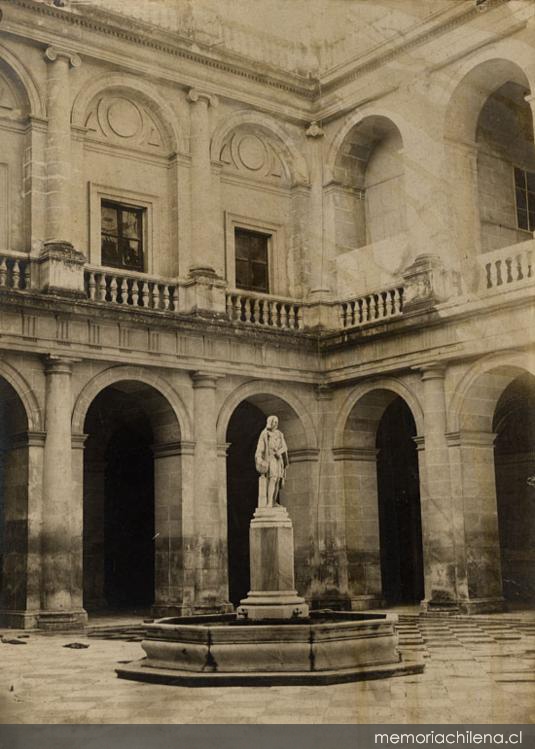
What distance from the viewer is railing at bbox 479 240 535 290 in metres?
16.8

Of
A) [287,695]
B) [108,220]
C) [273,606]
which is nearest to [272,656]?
[287,695]

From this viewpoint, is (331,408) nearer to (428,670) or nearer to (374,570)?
(374,570)

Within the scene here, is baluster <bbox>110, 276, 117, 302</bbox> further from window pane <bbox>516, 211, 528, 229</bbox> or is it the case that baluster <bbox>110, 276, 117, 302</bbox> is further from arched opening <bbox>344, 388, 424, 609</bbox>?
window pane <bbox>516, 211, 528, 229</bbox>

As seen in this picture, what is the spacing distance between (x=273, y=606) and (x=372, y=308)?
845 cm

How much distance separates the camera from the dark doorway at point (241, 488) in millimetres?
21922

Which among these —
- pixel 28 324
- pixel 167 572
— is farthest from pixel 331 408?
pixel 28 324

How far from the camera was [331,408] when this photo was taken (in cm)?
2048

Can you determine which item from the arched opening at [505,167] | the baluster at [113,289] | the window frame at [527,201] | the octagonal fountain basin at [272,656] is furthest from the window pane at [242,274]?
the octagonal fountain basin at [272,656]

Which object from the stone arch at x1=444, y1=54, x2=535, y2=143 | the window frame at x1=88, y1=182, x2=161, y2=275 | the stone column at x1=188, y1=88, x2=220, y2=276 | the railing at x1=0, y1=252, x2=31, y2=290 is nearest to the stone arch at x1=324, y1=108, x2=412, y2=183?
the stone arch at x1=444, y1=54, x2=535, y2=143

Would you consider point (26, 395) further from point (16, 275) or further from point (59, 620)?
point (59, 620)

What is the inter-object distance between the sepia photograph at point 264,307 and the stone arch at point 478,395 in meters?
0.05

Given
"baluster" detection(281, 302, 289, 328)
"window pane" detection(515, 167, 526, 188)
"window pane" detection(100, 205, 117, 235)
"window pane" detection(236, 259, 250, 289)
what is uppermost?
"window pane" detection(515, 167, 526, 188)

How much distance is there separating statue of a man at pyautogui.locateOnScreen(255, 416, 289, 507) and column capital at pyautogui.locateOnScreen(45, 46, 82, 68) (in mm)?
8330

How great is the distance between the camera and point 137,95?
63.5 feet
